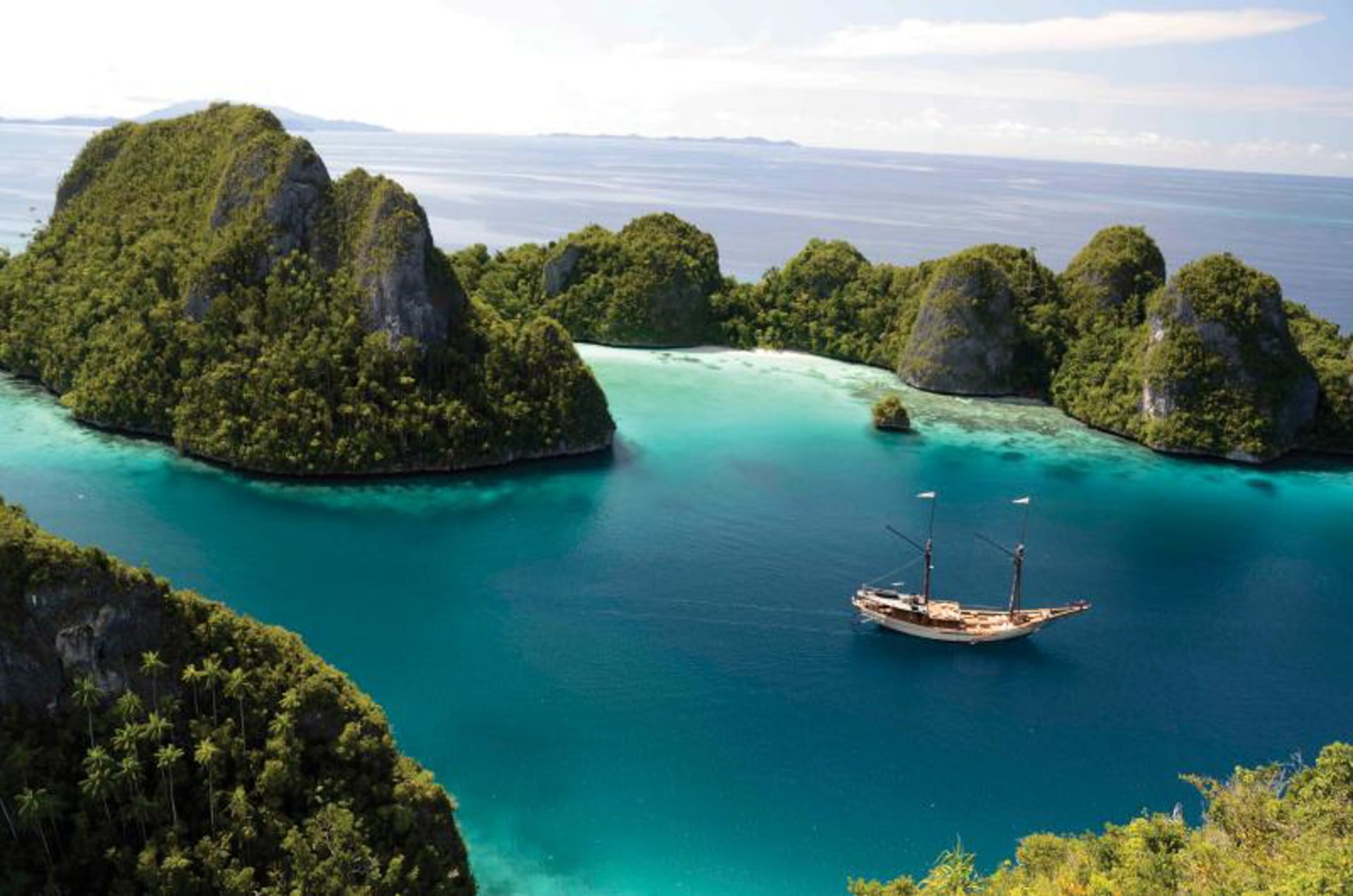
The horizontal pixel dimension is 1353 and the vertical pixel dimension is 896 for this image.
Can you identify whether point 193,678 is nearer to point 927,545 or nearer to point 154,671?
point 154,671

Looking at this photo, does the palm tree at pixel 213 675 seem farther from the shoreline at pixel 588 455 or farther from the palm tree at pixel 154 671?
the shoreline at pixel 588 455

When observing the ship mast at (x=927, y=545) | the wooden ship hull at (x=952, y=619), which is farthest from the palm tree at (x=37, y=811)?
the ship mast at (x=927, y=545)

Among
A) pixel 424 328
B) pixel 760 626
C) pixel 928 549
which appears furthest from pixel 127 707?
pixel 424 328

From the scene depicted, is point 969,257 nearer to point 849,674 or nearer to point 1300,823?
point 849,674

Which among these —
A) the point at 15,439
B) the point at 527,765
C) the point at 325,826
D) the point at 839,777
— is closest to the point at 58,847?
the point at 325,826

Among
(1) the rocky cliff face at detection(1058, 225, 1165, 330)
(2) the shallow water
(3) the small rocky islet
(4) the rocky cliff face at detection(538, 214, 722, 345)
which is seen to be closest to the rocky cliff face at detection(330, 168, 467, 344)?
(3) the small rocky islet

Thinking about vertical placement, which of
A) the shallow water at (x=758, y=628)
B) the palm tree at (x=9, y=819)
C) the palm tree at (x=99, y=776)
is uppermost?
the palm tree at (x=99, y=776)

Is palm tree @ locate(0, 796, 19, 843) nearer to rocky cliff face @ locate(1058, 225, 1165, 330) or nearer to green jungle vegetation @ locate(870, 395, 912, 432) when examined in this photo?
green jungle vegetation @ locate(870, 395, 912, 432)
